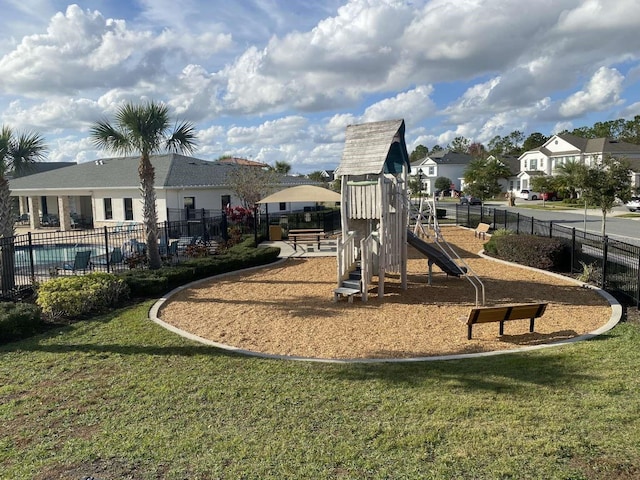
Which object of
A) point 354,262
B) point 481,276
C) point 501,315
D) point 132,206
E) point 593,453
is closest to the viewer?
point 593,453

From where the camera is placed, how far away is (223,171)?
1313 inches

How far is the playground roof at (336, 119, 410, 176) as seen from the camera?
11656 millimetres

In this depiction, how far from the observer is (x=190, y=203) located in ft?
94.6

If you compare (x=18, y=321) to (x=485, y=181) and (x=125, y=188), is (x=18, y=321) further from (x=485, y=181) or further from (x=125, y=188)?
(x=485, y=181)

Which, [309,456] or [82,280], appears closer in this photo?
[309,456]

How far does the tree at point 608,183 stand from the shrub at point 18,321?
21.7m

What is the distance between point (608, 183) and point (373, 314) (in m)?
16.4

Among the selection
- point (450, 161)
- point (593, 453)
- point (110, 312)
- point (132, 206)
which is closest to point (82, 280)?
point (110, 312)

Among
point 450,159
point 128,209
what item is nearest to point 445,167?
point 450,159

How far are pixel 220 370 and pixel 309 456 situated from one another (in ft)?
8.97

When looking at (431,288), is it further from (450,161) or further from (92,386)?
(450,161)

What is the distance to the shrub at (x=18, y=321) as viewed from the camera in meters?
8.65

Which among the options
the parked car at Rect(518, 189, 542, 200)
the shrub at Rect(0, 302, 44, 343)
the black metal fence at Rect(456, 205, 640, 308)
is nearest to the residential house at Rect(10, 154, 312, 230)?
the shrub at Rect(0, 302, 44, 343)

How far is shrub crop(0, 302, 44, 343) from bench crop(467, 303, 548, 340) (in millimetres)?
8035
